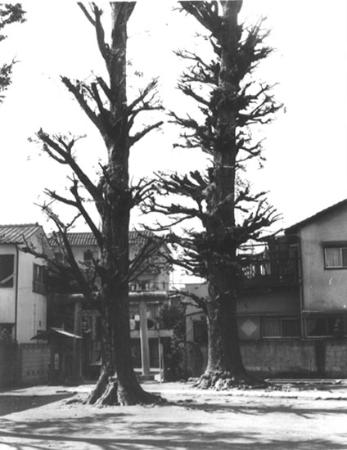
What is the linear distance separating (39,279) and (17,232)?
11.3 feet

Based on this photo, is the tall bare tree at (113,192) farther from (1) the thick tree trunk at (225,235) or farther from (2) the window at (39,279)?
(2) the window at (39,279)

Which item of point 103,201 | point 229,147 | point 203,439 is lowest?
point 203,439

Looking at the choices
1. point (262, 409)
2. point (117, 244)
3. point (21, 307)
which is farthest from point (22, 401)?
point (21, 307)

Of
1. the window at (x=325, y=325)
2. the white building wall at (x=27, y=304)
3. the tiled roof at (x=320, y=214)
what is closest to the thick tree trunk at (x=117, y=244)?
the tiled roof at (x=320, y=214)

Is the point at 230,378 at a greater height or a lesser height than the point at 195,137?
lesser

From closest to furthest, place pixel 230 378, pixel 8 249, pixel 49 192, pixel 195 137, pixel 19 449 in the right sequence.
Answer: pixel 19 449, pixel 49 192, pixel 230 378, pixel 195 137, pixel 8 249

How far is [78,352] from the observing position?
29.8 meters

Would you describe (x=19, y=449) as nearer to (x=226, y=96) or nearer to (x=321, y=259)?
(x=226, y=96)

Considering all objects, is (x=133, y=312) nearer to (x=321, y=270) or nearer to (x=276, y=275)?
(x=276, y=275)

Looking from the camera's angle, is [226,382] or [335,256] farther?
[335,256]

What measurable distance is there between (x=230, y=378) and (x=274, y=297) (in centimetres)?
918

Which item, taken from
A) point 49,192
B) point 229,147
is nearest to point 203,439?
point 49,192

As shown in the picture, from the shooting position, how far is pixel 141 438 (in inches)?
406

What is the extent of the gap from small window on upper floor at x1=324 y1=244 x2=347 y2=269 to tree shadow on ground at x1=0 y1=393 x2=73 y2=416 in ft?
44.6
